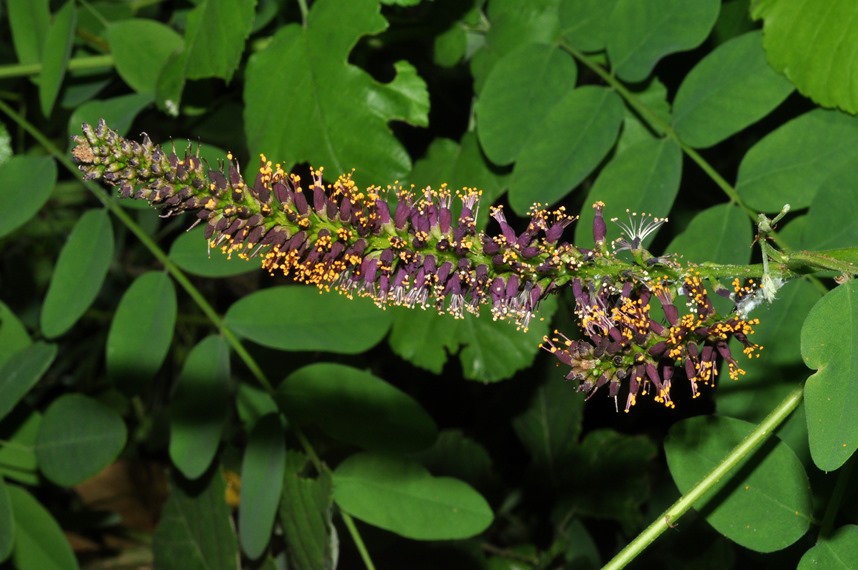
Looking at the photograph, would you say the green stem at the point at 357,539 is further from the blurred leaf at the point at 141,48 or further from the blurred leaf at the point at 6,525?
the blurred leaf at the point at 141,48

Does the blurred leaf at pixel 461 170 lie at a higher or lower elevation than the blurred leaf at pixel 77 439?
higher

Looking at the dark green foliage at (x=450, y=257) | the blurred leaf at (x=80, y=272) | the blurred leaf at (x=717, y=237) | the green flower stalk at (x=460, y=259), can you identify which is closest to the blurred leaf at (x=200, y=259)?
the dark green foliage at (x=450, y=257)

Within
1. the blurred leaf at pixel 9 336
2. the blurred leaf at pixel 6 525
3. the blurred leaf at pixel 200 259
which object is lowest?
the blurred leaf at pixel 6 525

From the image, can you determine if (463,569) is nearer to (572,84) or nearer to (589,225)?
(589,225)

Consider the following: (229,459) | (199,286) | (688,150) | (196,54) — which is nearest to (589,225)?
(688,150)

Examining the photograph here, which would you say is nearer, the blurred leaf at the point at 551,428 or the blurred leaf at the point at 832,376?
the blurred leaf at the point at 832,376

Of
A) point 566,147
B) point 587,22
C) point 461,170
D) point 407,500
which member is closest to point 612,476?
point 407,500

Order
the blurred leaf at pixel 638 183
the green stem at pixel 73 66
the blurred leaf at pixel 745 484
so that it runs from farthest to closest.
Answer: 1. the green stem at pixel 73 66
2. the blurred leaf at pixel 638 183
3. the blurred leaf at pixel 745 484
